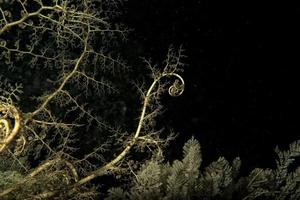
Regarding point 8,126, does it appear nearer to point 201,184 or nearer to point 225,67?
point 201,184

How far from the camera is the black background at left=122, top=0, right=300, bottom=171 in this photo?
18.1 ft

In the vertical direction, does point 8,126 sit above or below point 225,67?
below

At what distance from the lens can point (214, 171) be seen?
327 centimetres

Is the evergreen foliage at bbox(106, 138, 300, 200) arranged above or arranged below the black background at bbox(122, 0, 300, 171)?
below

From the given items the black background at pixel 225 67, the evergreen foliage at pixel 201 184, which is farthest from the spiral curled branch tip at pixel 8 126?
the black background at pixel 225 67

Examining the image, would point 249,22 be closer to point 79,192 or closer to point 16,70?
point 16,70

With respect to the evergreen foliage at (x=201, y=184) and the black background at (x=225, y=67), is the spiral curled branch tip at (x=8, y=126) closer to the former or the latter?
the evergreen foliage at (x=201, y=184)

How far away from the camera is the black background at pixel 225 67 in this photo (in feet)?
18.1

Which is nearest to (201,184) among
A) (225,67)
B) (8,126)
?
(8,126)

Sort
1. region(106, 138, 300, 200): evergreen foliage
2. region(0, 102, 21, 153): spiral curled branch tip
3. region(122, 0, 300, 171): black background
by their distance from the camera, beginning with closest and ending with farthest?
region(0, 102, 21, 153): spiral curled branch tip < region(106, 138, 300, 200): evergreen foliage < region(122, 0, 300, 171): black background

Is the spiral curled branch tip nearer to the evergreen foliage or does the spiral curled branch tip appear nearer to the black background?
the evergreen foliage

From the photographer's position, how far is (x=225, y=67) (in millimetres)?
5555

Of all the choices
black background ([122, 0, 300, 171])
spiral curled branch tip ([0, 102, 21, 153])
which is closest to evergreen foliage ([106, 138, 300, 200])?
spiral curled branch tip ([0, 102, 21, 153])

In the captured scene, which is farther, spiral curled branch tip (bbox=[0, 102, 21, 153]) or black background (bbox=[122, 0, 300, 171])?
black background (bbox=[122, 0, 300, 171])
